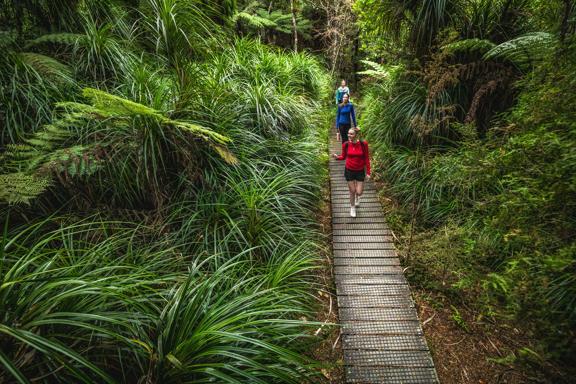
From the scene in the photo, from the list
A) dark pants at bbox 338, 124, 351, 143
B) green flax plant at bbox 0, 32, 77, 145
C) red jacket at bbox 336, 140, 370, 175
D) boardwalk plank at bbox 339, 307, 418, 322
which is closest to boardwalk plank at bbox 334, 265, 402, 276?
boardwalk plank at bbox 339, 307, 418, 322

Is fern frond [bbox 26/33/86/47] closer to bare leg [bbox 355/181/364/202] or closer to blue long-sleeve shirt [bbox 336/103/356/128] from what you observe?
bare leg [bbox 355/181/364/202]

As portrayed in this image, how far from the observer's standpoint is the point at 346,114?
8.09m

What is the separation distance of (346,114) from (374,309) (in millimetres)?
5686

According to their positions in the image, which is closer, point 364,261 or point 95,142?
point 95,142

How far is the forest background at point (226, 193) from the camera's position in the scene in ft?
6.18

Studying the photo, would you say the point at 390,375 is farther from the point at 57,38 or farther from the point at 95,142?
the point at 57,38

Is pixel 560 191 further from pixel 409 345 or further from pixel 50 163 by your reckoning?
pixel 50 163

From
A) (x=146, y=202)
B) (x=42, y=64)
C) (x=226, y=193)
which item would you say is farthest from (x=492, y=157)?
(x=42, y=64)

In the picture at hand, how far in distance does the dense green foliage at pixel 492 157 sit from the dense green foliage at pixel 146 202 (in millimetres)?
1684

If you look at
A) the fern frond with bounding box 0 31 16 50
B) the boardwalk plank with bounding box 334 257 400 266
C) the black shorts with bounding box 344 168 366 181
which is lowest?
the boardwalk plank with bounding box 334 257 400 266

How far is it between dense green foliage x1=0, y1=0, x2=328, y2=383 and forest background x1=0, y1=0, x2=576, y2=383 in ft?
0.09

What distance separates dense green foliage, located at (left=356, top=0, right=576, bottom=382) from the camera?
6.70 ft

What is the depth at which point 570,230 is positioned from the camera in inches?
81.3

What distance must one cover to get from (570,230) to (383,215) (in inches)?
138
